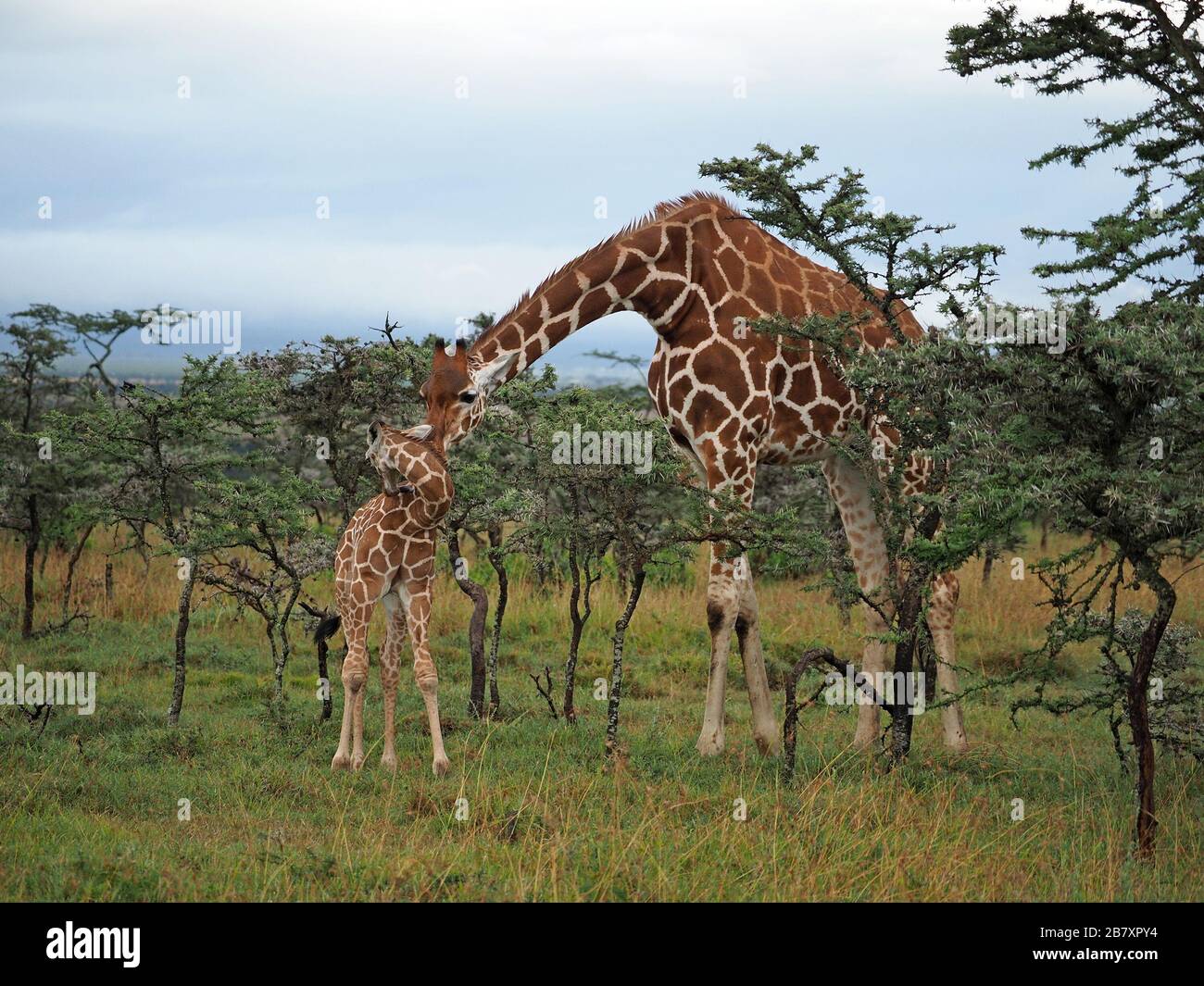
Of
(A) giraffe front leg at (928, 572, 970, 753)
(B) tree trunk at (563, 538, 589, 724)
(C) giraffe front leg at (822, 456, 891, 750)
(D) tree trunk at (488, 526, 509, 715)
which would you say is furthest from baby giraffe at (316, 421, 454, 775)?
(A) giraffe front leg at (928, 572, 970, 753)

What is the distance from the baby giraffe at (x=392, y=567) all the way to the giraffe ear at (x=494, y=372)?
0.54 m

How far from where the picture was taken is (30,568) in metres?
14.3

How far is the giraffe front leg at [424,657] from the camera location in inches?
357

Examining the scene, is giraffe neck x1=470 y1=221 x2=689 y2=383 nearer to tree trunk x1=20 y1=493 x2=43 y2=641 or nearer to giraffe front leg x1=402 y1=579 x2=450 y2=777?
giraffe front leg x1=402 y1=579 x2=450 y2=777

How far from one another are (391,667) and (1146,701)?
516 centimetres

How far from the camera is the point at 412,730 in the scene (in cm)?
1061

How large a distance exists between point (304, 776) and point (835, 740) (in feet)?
14.7

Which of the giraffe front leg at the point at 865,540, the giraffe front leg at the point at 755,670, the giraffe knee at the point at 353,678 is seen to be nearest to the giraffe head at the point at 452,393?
the giraffe knee at the point at 353,678

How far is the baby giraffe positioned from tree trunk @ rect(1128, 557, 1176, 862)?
453cm

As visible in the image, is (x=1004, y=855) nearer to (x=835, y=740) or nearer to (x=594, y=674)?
(x=835, y=740)

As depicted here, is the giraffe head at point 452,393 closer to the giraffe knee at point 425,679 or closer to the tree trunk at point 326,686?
the giraffe knee at point 425,679

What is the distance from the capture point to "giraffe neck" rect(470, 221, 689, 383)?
9.76m

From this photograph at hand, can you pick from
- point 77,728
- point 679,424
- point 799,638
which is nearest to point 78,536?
point 77,728

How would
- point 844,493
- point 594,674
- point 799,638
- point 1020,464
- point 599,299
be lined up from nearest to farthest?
point 1020,464, point 599,299, point 844,493, point 594,674, point 799,638
